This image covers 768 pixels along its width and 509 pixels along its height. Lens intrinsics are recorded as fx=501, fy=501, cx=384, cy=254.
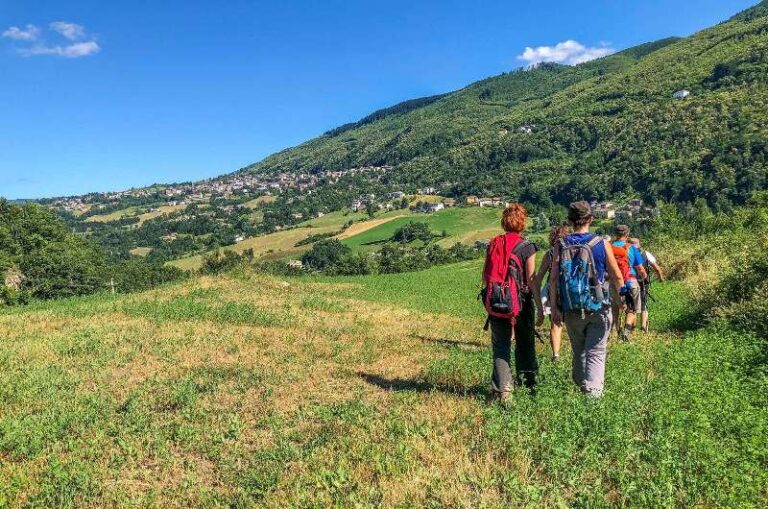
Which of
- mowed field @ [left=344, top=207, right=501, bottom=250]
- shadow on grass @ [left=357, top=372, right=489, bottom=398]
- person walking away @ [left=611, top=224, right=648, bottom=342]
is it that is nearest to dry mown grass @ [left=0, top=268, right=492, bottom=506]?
shadow on grass @ [left=357, top=372, right=489, bottom=398]

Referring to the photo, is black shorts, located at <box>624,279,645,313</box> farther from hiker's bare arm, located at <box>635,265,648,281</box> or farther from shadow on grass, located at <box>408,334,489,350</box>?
shadow on grass, located at <box>408,334,489,350</box>

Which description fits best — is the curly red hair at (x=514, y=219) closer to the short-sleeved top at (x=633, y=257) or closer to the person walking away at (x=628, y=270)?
the person walking away at (x=628, y=270)

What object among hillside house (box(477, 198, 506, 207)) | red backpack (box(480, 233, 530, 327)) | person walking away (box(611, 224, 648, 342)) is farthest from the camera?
hillside house (box(477, 198, 506, 207))

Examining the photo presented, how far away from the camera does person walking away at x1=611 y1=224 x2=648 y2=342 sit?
32.9 feet

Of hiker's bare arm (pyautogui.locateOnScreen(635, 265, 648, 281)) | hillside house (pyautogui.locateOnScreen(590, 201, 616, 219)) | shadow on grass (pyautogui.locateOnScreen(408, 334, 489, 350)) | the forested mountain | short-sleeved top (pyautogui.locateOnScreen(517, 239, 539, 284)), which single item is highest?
the forested mountain

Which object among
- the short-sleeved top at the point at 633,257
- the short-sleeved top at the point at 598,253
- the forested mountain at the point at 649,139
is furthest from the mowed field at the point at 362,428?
the forested mountain at the point at 649,139

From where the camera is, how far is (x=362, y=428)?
5328 mm

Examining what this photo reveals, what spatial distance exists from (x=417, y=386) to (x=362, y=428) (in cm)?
207

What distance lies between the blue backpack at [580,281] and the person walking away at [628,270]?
4.64 metres

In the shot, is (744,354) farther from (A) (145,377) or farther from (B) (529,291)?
(A) (145,377)

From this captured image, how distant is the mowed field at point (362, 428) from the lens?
12.8ft

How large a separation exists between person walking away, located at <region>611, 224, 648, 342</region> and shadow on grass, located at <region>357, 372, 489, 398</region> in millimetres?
4894

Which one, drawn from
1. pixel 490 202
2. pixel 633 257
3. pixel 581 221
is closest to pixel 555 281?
pixel 581 221

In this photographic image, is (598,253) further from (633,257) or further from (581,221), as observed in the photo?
(633,257)
